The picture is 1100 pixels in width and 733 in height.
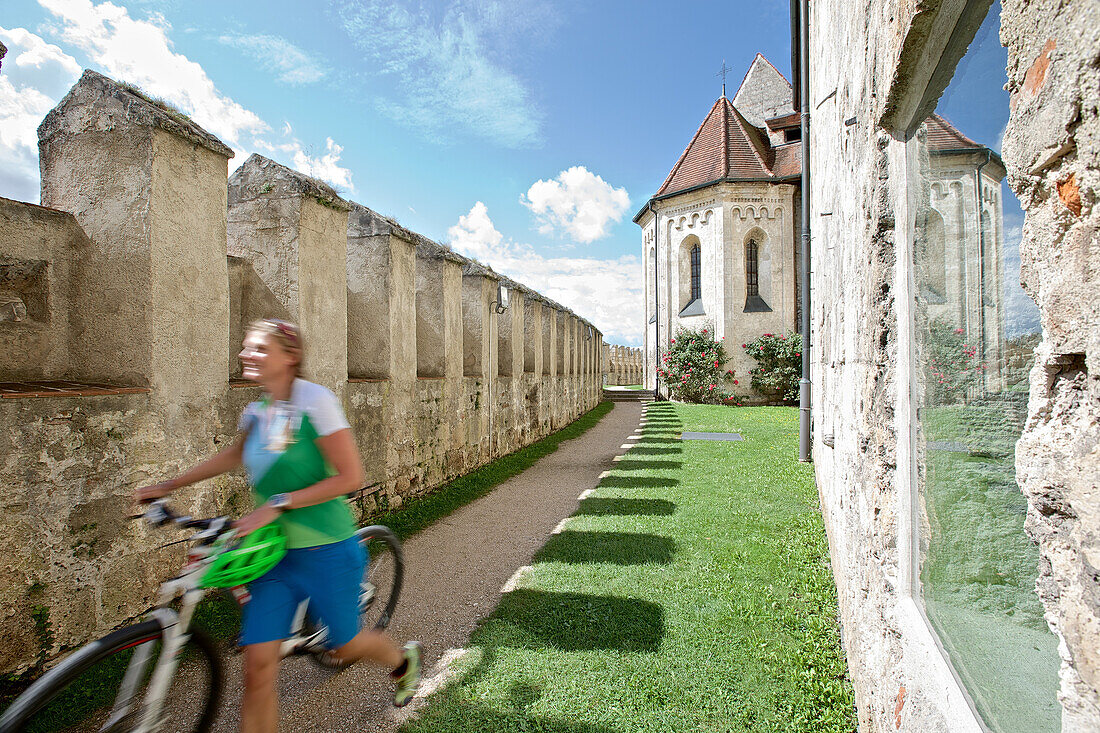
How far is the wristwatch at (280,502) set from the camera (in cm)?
215

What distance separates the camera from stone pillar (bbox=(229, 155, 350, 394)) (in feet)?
16.8

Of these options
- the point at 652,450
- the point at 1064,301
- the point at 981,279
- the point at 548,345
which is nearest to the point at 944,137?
the point at 981,279

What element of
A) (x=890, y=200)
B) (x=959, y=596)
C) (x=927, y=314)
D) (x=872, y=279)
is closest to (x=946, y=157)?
(x=927, y=314)

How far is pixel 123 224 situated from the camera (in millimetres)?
3666

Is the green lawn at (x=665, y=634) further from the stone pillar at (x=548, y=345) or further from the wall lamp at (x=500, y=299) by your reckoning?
the stone pillar at (x=548, y=345)

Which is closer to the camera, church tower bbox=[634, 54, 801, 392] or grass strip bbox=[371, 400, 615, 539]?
grass strip bbox=[371, 400, 615, 539]

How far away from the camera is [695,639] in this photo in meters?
3.38

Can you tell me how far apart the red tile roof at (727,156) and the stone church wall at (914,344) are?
24.7 metres

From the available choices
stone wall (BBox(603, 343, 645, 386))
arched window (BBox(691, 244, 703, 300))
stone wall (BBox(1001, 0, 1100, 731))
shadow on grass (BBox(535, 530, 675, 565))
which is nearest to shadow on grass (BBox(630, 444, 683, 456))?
shadow on grass (BBox(535, 530, 675, 565))

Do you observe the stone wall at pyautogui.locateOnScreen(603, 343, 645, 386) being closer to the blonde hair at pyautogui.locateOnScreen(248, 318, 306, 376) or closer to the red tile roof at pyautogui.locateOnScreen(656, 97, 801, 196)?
the red tile roof at pyautogui.locateOnScreen(656, 97, 801, 196)

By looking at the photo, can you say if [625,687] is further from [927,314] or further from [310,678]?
[927,314]

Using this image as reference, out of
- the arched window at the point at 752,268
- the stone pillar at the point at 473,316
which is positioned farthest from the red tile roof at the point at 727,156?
the stone pillar at the point at 473,316

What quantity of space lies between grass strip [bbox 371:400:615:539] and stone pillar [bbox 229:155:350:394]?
5.21 feet

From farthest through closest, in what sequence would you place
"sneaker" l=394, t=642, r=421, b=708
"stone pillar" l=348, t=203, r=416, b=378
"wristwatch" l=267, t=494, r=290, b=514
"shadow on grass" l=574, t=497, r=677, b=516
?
"stone pillar" l=348, t=203, r=416, b=378
"shadow on grass" l=574, t=497, r=677, b=516
"sneaker" l=394, t=642, r=421, b=708
"wristwatch" l=267, t=494, r=290, b=514
